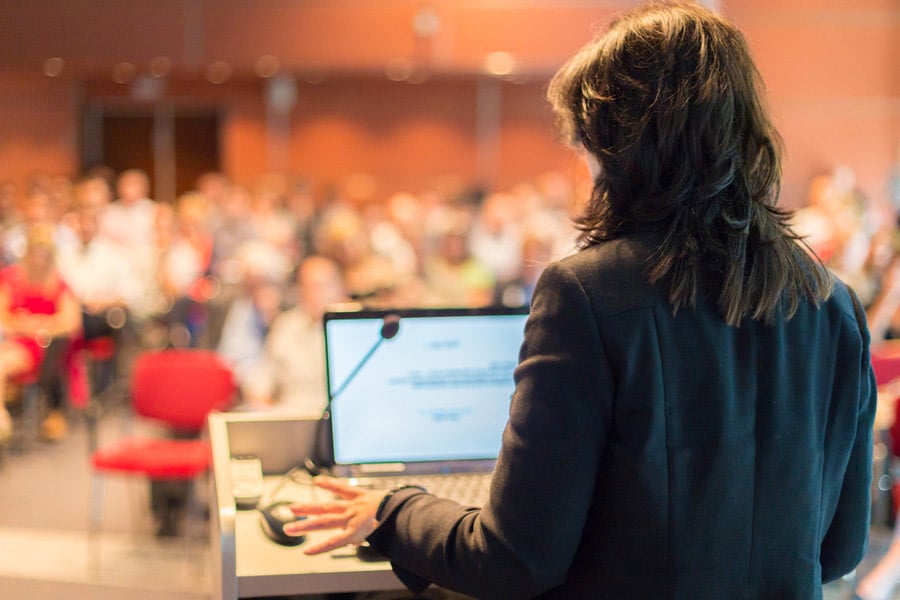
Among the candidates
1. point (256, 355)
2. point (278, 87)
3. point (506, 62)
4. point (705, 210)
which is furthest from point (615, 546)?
point (278, 87)

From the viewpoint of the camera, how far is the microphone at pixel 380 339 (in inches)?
72.2

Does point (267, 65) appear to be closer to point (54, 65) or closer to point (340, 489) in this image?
point (54, 65)

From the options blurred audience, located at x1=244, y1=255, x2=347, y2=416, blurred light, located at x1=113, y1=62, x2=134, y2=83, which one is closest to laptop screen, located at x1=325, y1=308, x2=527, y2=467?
blurred audience, located at x1=244, y1=255, x2=347, y2=416

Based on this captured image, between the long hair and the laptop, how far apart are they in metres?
0.78

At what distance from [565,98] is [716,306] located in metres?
0.33

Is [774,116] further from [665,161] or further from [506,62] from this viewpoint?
[506,62]

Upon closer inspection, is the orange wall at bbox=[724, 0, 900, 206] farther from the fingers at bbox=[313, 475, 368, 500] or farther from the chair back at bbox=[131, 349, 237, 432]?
the fingers at bbox=[313, 475, 368, 500]

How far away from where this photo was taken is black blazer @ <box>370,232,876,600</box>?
1098 millimetres

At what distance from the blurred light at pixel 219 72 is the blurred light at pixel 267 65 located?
299mm

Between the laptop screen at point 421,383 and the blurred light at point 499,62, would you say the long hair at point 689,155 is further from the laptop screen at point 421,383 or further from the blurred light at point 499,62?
the blurred light at point 499,62

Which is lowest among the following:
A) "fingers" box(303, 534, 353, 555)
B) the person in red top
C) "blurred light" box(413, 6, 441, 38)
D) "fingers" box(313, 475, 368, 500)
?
"fingers" box(303, 534, 353, 555)

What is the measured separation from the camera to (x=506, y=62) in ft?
30.9

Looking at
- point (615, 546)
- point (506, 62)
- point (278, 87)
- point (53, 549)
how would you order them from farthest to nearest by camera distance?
1. point (278, 87)
2. point (506, 62)
3. point (53, 549)
4. point (615, 546)

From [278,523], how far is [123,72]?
9338 mm
